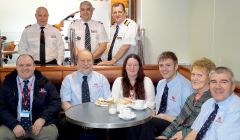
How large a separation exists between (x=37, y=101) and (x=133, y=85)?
1002mm

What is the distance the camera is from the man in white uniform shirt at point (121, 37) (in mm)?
4492

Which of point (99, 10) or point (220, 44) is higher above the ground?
point (99, 10)

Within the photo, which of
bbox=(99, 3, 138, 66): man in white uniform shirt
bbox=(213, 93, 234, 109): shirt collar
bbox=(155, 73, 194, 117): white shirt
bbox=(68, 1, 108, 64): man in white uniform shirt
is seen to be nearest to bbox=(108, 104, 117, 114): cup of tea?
bbox=(155, 73, 194, 117): white shirt

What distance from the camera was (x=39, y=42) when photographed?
15.3ft

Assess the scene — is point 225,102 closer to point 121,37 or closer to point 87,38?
point 121,37

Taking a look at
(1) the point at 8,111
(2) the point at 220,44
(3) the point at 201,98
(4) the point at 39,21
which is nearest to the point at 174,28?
(2) the point at 220,44

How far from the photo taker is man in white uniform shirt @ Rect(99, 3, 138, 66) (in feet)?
14.7

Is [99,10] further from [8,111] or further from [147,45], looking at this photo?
[8,111]

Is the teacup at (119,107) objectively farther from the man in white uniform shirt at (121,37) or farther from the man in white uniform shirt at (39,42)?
the man in white uniform shirt at (39,42)

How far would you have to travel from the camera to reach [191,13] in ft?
16.7

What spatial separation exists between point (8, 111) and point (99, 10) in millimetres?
4095

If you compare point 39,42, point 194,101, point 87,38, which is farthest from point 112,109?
point 39,42

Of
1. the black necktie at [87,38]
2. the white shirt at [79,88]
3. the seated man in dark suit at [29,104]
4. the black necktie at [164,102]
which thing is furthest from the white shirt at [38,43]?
the black necktie at [164,102]

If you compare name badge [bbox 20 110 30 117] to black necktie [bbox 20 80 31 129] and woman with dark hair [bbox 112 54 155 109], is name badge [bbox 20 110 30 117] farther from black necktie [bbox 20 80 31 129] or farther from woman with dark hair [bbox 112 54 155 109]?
woman with dark hair [bbox 112 54 155 109]
